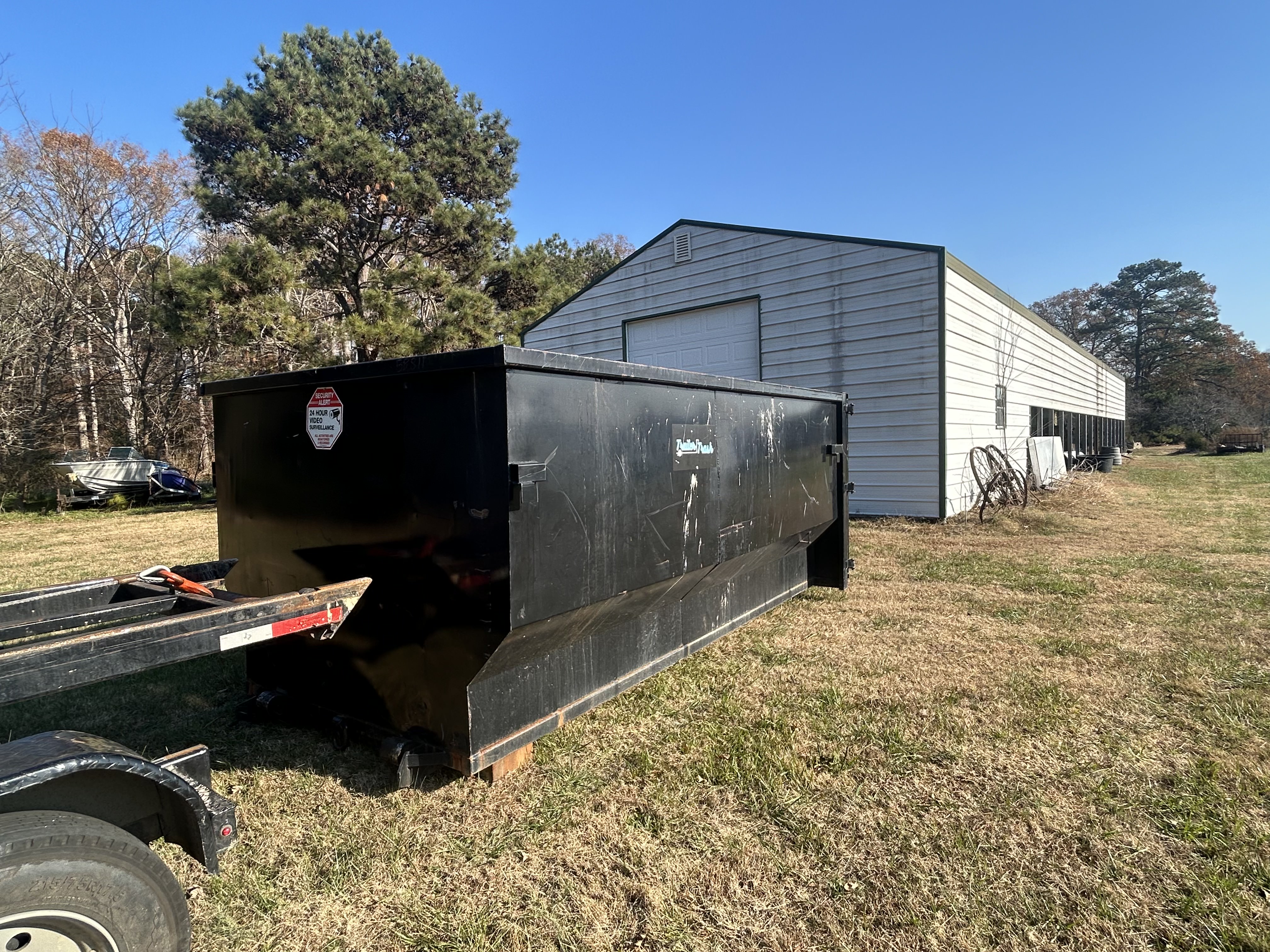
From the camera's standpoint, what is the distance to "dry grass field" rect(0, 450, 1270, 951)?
1.82 metres

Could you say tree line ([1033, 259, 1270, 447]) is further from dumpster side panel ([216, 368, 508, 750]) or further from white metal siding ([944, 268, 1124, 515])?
dumpster side panel ([216, 368, 508, 750])

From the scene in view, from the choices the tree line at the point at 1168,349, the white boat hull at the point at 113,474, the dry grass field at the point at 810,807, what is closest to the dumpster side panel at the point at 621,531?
the dry grass field at the point at 810,807

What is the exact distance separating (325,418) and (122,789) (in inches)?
52.7

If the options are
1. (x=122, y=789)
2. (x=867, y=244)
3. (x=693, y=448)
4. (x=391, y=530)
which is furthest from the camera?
(x=867, y=244)

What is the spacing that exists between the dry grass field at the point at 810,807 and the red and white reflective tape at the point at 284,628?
83cm

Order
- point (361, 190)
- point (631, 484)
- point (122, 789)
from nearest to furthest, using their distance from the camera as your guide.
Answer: point (122, 789) → point (631, 484) → point (361, 190)

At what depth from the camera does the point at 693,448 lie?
296 cm

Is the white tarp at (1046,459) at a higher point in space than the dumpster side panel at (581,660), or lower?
higher

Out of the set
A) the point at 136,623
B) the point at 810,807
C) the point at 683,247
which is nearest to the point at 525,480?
the point at 136,623

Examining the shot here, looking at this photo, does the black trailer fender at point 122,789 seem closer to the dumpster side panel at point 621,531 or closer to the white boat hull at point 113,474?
the dumpster side panel at point 621,531

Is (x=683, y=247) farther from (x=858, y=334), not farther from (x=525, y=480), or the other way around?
(x=525, y=480)

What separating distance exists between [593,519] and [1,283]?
721 inches

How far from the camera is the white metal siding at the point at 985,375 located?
9203 mm

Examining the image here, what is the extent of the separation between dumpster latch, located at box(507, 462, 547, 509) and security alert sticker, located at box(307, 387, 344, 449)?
81cm
